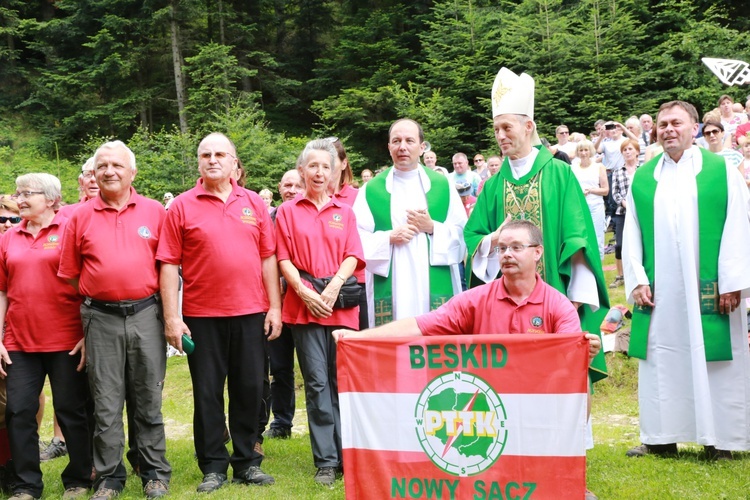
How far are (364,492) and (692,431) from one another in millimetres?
2856

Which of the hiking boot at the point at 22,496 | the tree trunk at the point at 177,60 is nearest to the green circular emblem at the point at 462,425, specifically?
the hiking boot at the point at 22,496

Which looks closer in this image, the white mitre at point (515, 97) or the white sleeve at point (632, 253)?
the white mitre at point (515, 97)

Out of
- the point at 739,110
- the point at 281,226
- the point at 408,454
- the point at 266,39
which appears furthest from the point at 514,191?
the point at 266,39

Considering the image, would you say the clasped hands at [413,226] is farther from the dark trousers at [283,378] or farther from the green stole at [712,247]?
the green stole at [712,247]

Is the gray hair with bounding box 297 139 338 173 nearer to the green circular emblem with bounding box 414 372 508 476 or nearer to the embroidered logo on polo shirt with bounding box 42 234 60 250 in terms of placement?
the embroidered logo on polo shirt with bounding box 42 234 60 250

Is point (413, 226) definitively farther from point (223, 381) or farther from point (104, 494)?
point (104, 494)

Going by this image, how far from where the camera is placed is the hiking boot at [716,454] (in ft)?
18.2

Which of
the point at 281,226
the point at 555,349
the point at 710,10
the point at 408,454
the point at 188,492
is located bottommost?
the point at 188,492

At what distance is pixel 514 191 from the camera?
535cm

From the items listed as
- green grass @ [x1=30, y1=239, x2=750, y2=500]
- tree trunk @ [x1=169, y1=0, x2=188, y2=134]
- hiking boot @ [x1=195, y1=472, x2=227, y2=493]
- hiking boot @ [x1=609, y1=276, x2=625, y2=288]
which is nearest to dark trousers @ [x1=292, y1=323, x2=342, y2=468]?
green grass @ [x1=30, y1=239, x2=750, y2=500]

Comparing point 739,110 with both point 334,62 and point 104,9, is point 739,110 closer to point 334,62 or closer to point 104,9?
point 334,62

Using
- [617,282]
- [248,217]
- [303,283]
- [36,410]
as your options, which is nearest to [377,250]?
[303,283]

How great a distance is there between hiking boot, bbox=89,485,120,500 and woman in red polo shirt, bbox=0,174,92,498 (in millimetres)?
373

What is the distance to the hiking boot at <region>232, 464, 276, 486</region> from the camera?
5.44 metres
